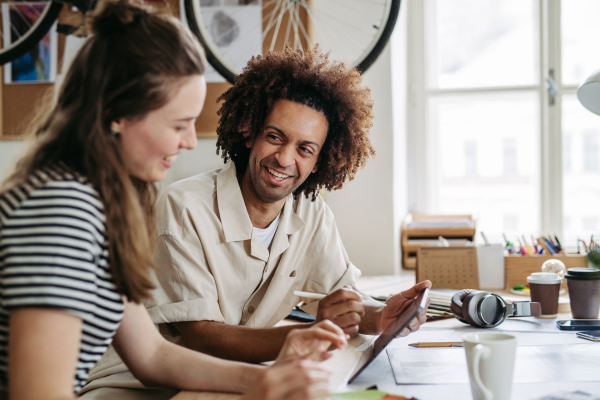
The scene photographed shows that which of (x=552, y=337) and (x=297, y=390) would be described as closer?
(x=297, y=390)

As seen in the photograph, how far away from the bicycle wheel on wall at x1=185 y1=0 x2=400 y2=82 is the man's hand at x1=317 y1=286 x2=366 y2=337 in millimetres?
1128

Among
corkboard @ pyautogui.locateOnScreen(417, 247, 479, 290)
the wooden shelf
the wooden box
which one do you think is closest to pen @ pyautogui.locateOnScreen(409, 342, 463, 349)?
corkboard @ pyautogui.locateOnScreen(417, 247, 479, 290)

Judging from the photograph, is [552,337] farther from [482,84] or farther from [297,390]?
[482,84]

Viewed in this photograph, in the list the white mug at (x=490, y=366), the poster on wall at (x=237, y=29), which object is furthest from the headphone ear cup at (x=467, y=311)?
the poster on wall at (x=237, y=29)

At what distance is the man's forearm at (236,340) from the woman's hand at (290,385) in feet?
1.19

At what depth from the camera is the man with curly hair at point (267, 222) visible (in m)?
1.14

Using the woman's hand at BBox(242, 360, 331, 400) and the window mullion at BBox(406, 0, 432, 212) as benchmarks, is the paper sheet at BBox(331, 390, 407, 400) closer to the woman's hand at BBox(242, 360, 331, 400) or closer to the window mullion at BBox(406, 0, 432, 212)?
the woman's hand at BBox(242, 360, 331, 400)

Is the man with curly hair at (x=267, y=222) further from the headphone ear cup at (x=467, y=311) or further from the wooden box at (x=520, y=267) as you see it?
the wooden box at (x=520, y=267)

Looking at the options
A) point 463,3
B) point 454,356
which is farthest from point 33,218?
point 463,3

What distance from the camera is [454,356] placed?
1.03 metres

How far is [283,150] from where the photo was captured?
1.37 meters

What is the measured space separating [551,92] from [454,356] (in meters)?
1.90

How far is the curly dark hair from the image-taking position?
56.4 inches

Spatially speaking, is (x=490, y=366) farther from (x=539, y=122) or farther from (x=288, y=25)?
(x=539, y=122)
